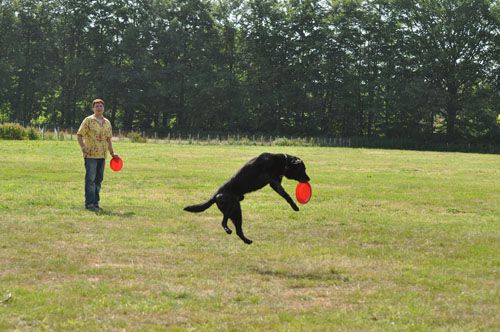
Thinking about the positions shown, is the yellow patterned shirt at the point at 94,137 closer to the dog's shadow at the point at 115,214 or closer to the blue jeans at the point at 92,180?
the blue jeans at the point at 92,180

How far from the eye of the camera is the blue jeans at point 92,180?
1247 cm

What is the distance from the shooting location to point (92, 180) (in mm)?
12492

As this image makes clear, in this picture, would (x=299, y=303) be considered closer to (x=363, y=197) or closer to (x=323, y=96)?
(x=363, y=197)

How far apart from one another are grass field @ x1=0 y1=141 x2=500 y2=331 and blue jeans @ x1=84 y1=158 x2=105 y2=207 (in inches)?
14.9

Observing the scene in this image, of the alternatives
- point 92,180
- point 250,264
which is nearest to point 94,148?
point 92,180

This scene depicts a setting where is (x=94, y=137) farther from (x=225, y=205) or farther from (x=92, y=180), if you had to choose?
(x=225, y=205)

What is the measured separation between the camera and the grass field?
5.75 m

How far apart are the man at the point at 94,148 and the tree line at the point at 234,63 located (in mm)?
57605

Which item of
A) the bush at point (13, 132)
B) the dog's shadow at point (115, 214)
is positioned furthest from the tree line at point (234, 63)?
the dog's shadow at point (115, 214)

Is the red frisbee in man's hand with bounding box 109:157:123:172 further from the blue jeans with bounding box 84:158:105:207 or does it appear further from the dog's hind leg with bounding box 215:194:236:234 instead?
the dog's hind leg with bounding box 215:194:236:234

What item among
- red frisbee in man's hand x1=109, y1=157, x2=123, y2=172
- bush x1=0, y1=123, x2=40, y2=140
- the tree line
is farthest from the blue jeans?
the tree line

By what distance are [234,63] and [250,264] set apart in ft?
234

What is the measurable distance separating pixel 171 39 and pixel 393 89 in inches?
1004

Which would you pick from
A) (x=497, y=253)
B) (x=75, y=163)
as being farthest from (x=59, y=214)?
(x=75, y=163)
